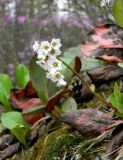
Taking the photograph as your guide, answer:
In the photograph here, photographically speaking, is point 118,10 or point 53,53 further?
point 118,10

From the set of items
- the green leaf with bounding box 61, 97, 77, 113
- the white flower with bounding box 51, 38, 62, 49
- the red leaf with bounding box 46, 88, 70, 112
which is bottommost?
the green leaf with bounding box 61, 97, 77, 113

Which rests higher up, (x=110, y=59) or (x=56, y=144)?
(x=110, y=59)

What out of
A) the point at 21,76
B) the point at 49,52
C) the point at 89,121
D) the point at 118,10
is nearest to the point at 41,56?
the point at 49,52

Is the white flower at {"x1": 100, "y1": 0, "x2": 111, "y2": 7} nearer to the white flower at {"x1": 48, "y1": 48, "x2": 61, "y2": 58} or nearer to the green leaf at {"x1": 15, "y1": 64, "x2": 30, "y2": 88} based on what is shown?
the white flower at {"x1": 48, "y1": 48, "x2": 61, "y2": 58}

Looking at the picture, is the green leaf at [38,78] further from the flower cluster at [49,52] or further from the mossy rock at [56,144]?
the flower cluster at [49,52]

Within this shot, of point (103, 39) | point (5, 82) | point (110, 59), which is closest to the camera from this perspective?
point (110, 59)

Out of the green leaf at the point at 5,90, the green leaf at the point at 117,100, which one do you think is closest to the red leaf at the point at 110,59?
the green leaf at the point at 117,100

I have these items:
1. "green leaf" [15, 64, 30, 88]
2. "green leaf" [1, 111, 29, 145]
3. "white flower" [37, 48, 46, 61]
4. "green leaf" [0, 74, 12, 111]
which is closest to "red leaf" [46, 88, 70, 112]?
"green leaf" [1, 111, 29, 145]

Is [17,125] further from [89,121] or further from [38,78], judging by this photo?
[89,121]
